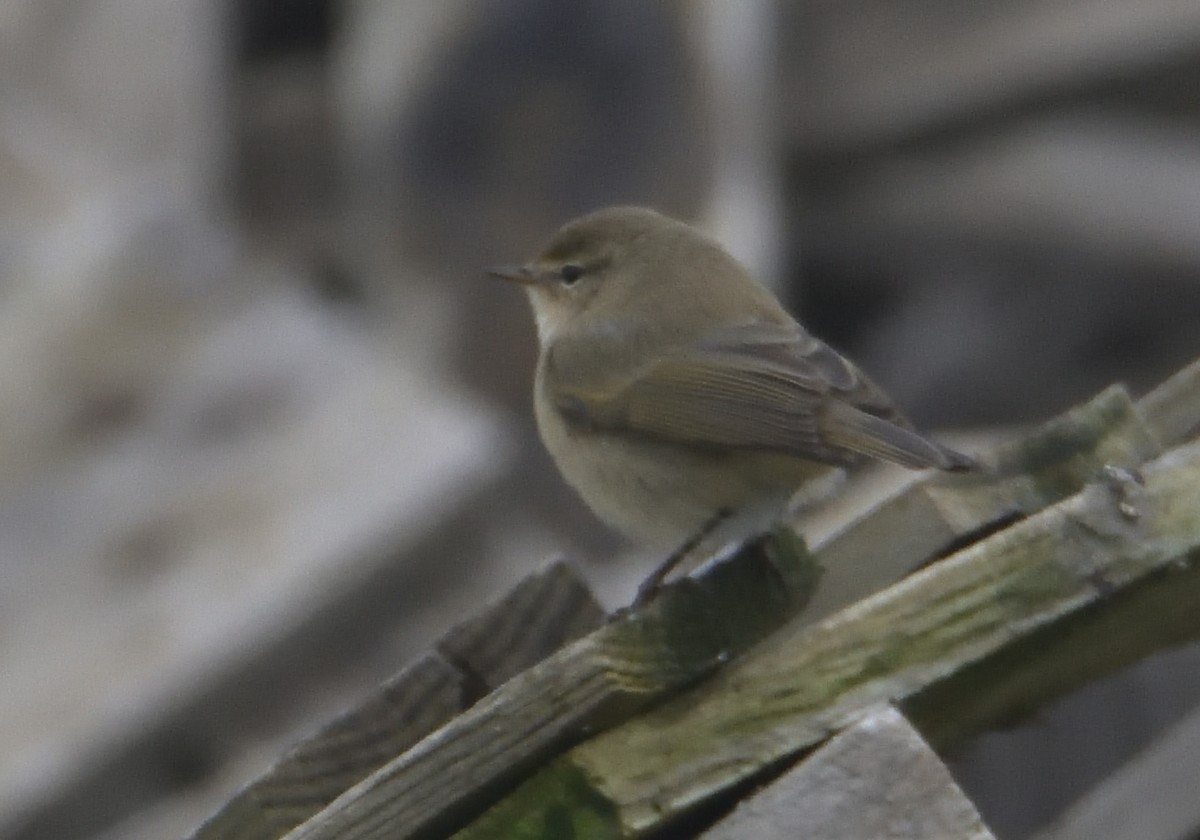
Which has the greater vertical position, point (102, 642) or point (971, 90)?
point (971, 90)

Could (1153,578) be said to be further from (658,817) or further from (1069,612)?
(658,817)

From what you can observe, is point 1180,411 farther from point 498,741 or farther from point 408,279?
point 408,279

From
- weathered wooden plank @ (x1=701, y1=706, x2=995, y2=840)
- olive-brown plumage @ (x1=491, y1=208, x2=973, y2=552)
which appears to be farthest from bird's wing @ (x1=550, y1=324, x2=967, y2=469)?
weathered wooden plank @ (x1=701, y1=706, x2=995, y2=840)

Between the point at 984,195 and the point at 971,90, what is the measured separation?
1.15 feet

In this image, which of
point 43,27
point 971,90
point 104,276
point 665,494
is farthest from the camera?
point 971,90

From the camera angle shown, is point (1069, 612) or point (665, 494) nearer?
point (1069, 612)

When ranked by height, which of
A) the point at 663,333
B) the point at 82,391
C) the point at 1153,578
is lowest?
the point at 1153,578

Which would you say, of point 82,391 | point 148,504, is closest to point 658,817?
point 148,504

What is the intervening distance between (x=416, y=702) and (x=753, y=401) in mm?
1395

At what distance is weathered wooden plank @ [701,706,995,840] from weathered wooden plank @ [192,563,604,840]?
23.8 inches

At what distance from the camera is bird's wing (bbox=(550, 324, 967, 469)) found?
4.22 m

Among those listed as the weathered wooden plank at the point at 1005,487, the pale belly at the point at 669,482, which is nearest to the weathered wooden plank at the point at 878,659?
the weathered wooden plank at the point at 1005,487

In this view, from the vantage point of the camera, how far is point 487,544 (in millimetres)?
5879

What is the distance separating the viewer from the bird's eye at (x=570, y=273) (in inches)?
211
